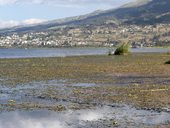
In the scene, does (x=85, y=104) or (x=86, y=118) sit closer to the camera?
(x=86, y=118)

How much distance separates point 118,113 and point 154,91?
11.4 metres

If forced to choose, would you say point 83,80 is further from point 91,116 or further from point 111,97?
point 91,116

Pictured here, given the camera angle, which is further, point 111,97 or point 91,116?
point 111,97

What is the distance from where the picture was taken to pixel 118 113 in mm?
29219

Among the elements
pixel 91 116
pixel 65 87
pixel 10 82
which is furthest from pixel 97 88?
pixel 91 116

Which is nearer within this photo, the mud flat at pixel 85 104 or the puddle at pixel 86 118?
the puddle at pixel 86 118

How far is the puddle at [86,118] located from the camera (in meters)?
25.7

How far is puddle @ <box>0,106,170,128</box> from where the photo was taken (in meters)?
25.7

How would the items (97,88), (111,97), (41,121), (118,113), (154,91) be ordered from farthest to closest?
(97,88)
(154,91)
(111,97)
(118,113)
(41,121)

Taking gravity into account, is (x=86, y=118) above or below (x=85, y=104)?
above

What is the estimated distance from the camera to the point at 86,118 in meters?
27.5

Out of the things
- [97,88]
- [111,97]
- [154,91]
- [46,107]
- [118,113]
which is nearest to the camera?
[118,113]

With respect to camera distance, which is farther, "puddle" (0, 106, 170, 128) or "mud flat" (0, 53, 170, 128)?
"mud flat" (0, 53, 170, 128)

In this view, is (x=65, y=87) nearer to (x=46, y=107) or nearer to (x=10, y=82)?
(x=10, y=82)
